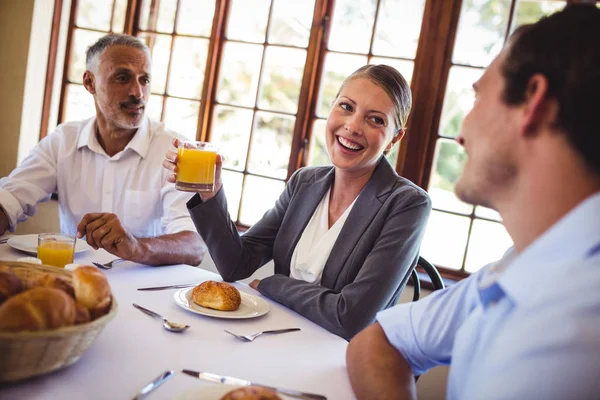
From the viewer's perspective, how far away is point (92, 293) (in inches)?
32.7

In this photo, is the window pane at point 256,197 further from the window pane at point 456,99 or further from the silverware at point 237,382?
the silverware at point 237,382

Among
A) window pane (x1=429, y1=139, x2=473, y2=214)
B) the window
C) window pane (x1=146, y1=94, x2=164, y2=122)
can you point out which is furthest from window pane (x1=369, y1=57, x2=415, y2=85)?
window pane (x1=146, y1=94, x2=164, y2=122)

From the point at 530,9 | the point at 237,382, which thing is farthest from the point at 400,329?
the point at 530,9

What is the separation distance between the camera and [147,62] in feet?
7.64

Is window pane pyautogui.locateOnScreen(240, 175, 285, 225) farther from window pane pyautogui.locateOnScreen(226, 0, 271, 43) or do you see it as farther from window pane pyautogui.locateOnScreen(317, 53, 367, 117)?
window pane pyautogui.locateOnScreen(226, 0, 271, 43)

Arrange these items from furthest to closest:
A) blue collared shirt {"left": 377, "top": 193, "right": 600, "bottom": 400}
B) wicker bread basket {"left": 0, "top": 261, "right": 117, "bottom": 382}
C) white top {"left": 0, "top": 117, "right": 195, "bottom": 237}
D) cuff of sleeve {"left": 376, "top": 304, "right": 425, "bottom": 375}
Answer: white top {"left": 0, "top": 117, "right": 195, "bottom": 237} < cuff of sleeve {"left": 376, "top": 304, "right": 425, "bottom": 375} < wicker bread basket {"left": 0, "top": 261, "right": 117, "bottom": 382} < blue collared shirt {"left": 377, "top": 193, "right": 600, "bottom": 400}

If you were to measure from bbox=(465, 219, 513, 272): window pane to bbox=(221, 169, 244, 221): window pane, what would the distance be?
5.03 feet

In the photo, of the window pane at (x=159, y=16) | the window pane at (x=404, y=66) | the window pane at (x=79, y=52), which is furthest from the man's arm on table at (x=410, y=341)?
the window pane at (x=79, y=52)

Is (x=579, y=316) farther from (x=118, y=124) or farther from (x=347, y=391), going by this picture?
(x=118, y=124)

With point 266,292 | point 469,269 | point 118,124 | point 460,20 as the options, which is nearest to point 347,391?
point 266,292

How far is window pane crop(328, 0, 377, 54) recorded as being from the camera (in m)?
2.97

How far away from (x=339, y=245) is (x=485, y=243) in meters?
1.51

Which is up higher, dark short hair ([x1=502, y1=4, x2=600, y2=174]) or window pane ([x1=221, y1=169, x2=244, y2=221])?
dark short hair ([x1=502, y1=4, x2=600, y2=174])

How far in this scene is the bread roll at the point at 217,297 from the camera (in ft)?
4.09
